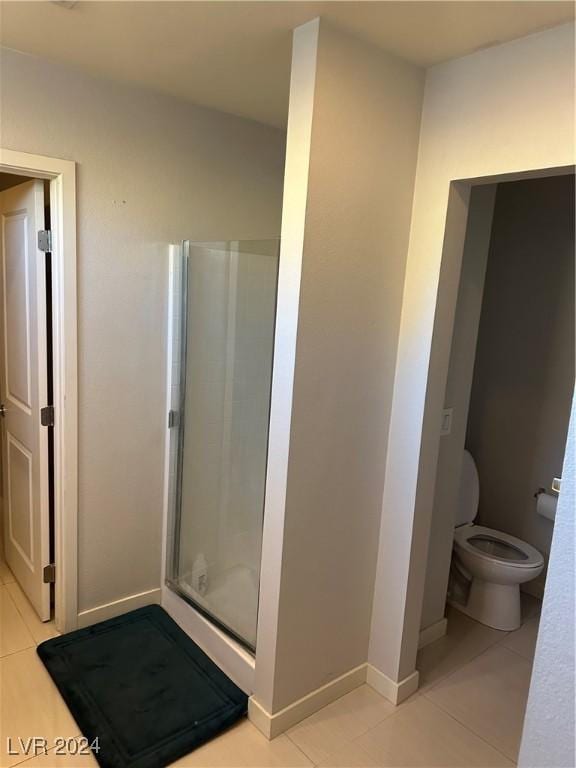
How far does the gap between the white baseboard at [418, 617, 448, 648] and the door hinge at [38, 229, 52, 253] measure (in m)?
2.43

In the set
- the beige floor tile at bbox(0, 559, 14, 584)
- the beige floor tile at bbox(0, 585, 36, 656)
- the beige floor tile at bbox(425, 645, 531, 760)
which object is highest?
the beige floor tile at bbox(0, 559, 14, 584)

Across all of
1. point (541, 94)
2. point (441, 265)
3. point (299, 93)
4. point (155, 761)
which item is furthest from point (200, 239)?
point (155, 761)

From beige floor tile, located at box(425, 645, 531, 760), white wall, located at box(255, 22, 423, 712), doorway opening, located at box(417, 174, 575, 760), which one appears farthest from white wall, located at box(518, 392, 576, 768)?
doorway opening, located at box(417, 174, 575, 760)

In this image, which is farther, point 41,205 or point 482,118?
point 41,205

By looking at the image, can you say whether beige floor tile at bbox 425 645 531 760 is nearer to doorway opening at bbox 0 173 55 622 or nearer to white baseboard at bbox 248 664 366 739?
white baseboard at bbox 248 664 366 739

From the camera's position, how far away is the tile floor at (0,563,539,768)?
1.96m

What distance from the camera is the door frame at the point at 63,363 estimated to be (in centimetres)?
217

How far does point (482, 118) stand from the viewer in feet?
6.03

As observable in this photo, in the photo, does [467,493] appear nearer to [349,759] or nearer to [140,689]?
[349,759]

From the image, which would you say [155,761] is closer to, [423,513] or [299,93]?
[423,513]

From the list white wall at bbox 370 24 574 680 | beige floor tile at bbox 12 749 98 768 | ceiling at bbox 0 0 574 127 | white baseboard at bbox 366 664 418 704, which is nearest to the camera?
ceiling at bbox 0 0 574 127

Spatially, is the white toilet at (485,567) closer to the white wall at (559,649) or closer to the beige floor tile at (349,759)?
the beige floor tile at (349,759)

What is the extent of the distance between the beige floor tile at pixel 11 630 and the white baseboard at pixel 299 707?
1087mm

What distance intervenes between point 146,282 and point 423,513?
1574 mm
